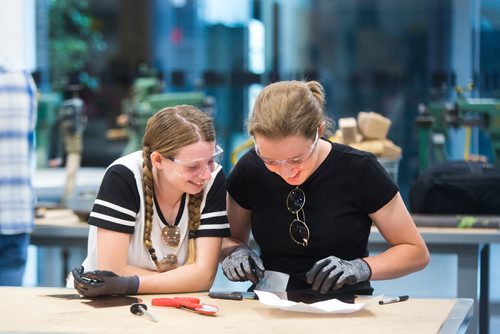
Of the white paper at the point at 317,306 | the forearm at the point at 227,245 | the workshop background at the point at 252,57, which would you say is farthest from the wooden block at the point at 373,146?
the workshop background at the point at 252,57

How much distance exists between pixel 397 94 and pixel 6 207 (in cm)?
376

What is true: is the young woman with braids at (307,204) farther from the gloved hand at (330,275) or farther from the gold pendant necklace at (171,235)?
the gold pendant necklace at (171,235)

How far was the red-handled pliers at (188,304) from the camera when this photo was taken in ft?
7.63

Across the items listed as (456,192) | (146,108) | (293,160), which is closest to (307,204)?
(293,160)

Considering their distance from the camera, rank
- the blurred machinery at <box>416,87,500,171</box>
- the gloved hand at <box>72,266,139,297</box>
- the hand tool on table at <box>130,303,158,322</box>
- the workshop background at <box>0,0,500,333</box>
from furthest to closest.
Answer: the workshop background at <box>0,0,500,333</box> < the blurred machinery at <box>416,87,500,171</box> < the gloved hand at <box>72,266,139,297</box> < the hand tool on table at <box>130,303,158,322</box>

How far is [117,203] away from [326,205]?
588 mm

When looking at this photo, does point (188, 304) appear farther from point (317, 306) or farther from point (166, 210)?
point (166, 210)

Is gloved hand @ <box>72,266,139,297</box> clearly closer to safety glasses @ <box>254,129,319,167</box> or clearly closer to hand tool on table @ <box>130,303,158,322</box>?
hand tool on table @ <box>130,303,158,322</box>

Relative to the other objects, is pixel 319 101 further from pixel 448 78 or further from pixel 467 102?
pixel 448 78

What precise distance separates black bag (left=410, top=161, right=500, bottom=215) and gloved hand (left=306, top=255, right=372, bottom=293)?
58.5 inches

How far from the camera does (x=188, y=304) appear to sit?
7.79 ft

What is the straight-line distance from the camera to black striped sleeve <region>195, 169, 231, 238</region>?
2.72 metres

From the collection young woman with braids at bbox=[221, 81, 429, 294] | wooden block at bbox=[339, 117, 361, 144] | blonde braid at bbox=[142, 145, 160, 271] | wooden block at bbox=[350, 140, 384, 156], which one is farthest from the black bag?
blonde braid at bbox=[142, 145, 160, 271]

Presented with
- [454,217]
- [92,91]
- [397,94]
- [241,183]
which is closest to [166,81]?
[92,91]
